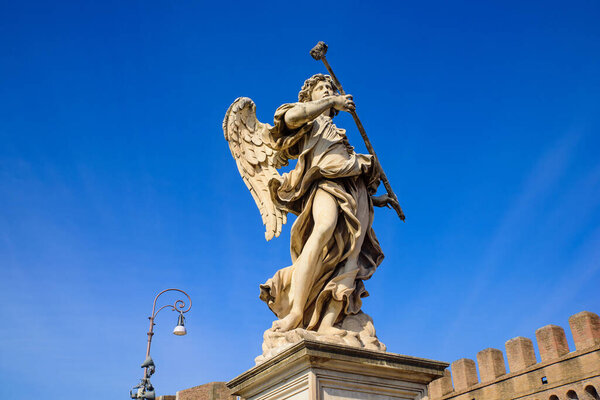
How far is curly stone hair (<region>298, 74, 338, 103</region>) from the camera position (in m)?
5.86

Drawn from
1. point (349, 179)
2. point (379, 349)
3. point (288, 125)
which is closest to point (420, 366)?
point (379, 349)

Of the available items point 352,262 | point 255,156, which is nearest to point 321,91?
point 255,156

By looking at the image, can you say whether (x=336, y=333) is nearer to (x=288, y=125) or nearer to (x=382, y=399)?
(x=382, y=399)

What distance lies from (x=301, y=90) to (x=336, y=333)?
264 centimetres

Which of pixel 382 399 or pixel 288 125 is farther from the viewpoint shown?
pixel 288 125

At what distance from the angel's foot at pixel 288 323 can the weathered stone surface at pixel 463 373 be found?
21.0 m

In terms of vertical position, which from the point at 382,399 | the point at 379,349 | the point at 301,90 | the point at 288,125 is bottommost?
the point at 382,399

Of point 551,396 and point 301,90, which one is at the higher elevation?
point 551,396

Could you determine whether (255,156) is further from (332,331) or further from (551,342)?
(551,342)

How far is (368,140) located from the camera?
5.91 metres

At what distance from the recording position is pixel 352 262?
5.04 metres

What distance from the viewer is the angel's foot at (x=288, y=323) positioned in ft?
15.0

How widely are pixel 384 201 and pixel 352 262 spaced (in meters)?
1.10

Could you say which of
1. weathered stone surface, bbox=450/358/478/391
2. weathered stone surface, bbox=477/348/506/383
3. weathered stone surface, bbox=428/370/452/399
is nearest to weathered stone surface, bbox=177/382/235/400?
weathered stone surface, bbox=450/358/478/391
